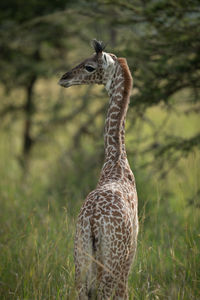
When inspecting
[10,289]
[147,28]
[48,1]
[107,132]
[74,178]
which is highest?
[48,1]

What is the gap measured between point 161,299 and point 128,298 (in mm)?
393

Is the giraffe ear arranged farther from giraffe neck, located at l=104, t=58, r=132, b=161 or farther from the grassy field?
the grassy field

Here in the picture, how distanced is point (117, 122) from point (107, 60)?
25.5 inches

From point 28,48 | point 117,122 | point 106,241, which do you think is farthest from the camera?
point 28,48

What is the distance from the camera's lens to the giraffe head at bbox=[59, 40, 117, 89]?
4.64m

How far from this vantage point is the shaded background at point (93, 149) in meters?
4.45

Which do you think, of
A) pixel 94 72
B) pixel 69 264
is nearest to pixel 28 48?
pixel 94 72

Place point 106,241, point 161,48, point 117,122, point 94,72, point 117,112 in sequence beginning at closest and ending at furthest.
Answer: point 106,241 → point 117,122 → point 117,112 → point 94,72 → point 161,48

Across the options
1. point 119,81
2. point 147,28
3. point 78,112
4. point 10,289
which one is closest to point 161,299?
point 10,289

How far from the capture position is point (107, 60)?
15.1 feet

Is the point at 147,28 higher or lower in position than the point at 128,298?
higher

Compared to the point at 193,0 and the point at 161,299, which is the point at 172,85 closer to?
the point at 193,0

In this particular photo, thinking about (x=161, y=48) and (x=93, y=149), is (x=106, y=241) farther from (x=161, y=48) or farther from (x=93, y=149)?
(x=93, y=149)

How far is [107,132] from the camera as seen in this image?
15.1 ft
